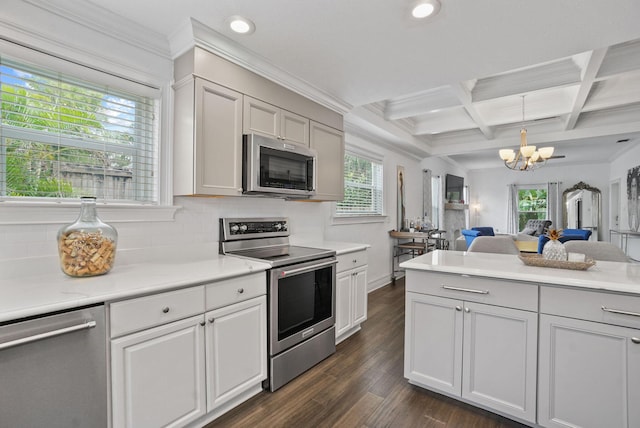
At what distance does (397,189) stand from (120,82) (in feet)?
14.9

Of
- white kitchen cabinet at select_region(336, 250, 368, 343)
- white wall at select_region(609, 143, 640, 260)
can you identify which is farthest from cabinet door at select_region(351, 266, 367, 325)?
white wall at select_region(609, 143, 640, 260)

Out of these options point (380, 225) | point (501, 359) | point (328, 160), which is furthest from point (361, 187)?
point (501, 359)

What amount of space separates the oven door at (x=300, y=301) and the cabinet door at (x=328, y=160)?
808mm

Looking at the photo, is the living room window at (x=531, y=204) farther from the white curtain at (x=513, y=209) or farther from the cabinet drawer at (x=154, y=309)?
the cabinet drawer at (x=154, y=309)

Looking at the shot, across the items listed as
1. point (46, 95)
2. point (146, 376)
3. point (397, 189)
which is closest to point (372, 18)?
point (46, 95)

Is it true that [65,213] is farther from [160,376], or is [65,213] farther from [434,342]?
[434,342]

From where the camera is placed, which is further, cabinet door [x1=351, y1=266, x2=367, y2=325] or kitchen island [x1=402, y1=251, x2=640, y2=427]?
cabinet door [x1=351, y1=266, x2=367, y2=325]

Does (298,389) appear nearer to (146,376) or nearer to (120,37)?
(146,376)

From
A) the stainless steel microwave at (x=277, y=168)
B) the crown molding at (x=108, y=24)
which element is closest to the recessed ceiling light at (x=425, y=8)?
the stainless steel microwave at (x=277, y=168)

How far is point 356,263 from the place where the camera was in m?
2.98

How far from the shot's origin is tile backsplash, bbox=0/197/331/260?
1604 mm

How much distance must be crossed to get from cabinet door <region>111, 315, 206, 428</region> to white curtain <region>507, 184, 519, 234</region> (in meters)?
10.4

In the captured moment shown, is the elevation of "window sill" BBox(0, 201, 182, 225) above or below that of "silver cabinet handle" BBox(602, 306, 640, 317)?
above

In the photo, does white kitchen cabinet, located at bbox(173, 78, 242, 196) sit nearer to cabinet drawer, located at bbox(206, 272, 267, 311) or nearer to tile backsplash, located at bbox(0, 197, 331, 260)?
tile backsplash, located at bbox(0, 197, 331, 260)
